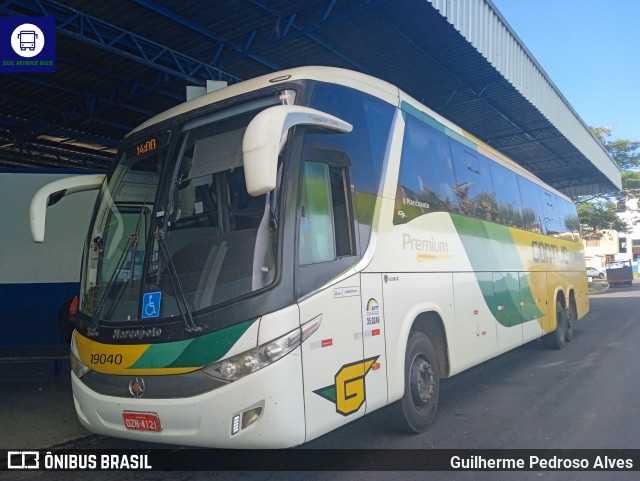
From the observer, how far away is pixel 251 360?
3.67 m

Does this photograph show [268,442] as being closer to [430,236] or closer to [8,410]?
[430,236]

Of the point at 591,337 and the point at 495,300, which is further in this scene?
the point at 591,337

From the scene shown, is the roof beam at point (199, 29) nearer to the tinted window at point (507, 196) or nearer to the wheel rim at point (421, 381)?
the tinted window at point (507, 196)

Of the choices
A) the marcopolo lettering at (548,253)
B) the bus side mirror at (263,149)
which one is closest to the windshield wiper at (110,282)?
the bus side mirror at (263,149)

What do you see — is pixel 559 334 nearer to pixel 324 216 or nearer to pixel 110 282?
pixel 324 216

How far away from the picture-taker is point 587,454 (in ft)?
15.8

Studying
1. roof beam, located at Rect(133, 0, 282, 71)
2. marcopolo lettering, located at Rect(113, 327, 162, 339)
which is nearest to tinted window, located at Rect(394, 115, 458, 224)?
marcopolo lettering, located at Rect(113, 327, 162, 339)

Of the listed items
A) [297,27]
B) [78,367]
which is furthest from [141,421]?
[297,27]

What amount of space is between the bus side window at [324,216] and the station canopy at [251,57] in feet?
16.5

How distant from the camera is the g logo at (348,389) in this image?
161 inches

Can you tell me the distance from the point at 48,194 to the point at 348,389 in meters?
3.27

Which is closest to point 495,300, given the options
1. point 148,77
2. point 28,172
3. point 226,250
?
point 226,250

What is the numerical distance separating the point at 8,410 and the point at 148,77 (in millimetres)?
7384

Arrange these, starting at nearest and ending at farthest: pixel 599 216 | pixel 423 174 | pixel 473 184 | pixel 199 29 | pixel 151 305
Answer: pixel 151 305, pixel 423 174, pixel 473 184, pixel 199 29, pixel 599 216
